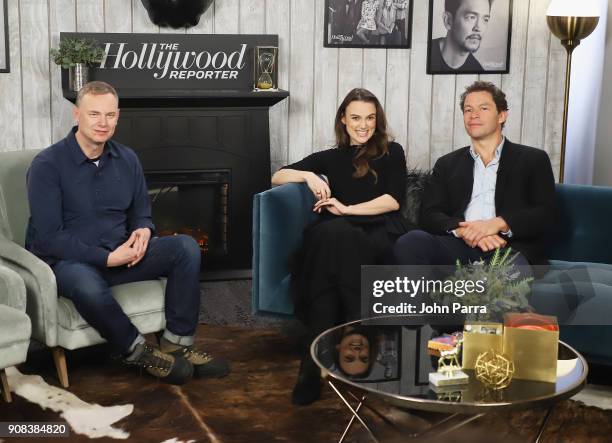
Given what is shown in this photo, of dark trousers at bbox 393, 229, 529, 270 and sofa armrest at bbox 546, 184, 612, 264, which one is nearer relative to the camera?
dark trousers at bbox 393, 229, 529, 270

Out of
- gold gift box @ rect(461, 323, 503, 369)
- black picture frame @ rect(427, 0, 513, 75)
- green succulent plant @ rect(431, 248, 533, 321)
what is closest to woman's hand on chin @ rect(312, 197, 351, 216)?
green succulent plant @ rect(431, 248, 533, 321)

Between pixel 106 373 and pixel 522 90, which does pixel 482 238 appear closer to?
pixel 106 373

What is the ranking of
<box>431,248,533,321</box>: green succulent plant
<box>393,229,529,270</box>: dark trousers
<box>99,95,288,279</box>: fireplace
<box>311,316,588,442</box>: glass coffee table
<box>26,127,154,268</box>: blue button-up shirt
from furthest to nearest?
<box>99,95,288,279</box>: fireplace, <box>393,229,529,270</box>: dark trousers, <box>26,127,154,268</box>: blue button-up shirt, <box>431,248,533,321</box>: green succulent plant, <box>311,316,588,442</box>: glass coffee table

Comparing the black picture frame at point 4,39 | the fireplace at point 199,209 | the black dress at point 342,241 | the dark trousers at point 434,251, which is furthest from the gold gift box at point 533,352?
the black picture frame at point 4,39

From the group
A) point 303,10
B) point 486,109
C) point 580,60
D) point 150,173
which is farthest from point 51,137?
point 580,60

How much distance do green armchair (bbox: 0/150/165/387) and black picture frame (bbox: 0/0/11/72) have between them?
1.06 m

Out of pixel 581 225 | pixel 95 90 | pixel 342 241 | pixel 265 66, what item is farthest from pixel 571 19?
pixel 95 90

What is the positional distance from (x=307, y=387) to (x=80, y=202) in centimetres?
109

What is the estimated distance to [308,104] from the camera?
5023mm

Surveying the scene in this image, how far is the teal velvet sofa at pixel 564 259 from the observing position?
3.27 metres

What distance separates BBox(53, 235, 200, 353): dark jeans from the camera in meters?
3.26

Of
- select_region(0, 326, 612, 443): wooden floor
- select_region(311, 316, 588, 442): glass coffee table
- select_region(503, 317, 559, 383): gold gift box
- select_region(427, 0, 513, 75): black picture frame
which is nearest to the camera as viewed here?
select_region(311, 316, 588, 442): glass coffee table

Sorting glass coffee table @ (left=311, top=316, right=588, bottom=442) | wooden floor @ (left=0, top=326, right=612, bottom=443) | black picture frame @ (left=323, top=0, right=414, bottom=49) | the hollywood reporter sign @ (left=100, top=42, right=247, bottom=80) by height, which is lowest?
wooden floor @ (left=0, top=326, right=612, bottom=443)

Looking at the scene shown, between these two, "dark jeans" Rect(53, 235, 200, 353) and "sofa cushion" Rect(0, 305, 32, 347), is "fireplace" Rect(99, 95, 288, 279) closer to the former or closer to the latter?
"dark jeans" Rect(53, 235, 200, 353)
